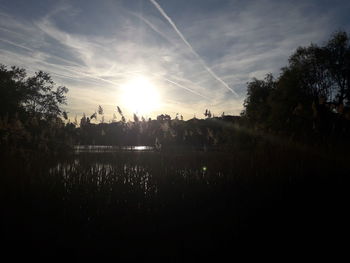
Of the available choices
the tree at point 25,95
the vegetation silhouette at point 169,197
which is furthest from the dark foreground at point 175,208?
the tree at point 25,95

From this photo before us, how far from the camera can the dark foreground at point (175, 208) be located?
4617 mm

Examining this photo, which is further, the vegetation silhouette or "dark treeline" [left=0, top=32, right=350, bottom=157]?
"dark treeline" [left=0, top=32, right=350, bottom=157]

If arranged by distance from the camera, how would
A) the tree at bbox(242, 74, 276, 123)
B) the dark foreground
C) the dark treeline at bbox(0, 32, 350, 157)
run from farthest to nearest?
the tree at bbox(242, 74, 276, 123) < the dark treeline at bbox(0, 32, 350, 157) < the dark foreground

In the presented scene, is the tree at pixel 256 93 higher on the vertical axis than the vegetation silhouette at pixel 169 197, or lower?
higher

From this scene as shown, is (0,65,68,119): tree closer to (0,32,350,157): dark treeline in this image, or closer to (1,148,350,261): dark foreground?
(0,32,350,157): dark treeline

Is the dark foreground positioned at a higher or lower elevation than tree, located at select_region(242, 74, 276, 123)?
lower

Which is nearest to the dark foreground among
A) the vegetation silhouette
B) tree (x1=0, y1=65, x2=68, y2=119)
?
the vegetation silhouette

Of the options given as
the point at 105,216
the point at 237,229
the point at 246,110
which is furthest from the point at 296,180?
the point at 246,110

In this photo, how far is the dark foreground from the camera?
4.62 metres

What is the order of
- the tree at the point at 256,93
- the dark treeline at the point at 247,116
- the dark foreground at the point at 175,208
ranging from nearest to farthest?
the dark foreground at the point at 175,208 → the dark treeline at the point at 247,116 → the tree at the point at 256,93

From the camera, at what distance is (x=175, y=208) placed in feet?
19.8

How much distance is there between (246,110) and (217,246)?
32056mm

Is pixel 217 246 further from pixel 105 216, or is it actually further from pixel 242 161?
pixel 242 161

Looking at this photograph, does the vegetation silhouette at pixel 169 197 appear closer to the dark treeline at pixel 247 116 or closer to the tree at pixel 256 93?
the dark treeline at pixel 247 116
